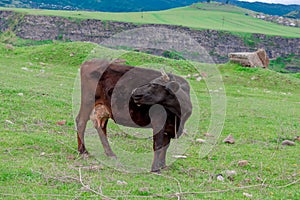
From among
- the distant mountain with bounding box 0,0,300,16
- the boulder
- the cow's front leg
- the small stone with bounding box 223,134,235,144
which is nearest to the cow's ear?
the cow's front leg

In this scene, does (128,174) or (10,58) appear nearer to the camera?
(128,174)

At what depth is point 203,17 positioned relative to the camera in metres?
66.4

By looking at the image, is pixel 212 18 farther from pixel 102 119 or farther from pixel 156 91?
pixel 156 91

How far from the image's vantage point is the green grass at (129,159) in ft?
19.9

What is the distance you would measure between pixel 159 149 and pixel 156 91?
99cm

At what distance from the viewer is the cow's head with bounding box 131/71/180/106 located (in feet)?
22.5

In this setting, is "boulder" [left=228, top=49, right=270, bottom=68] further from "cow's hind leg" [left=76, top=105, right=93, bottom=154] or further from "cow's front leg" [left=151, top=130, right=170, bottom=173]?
"cow's front leg" [left=151, top=130, right=170, bottom=173]

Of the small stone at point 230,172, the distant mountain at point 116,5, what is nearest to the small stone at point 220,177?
the small stone at point 230,172

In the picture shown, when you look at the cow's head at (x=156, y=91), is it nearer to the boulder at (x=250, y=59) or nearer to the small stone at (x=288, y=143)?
the small stone at (x=288, y=143)

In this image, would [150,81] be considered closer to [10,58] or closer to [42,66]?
[42,66]

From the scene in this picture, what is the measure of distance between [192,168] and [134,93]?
1696 mm

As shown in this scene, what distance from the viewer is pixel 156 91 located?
691 centimetres

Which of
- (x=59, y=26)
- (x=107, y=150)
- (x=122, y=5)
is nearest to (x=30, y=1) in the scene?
(x=122, y=5)

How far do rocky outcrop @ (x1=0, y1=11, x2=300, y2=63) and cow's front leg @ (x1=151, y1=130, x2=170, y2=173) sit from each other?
39.1 m
